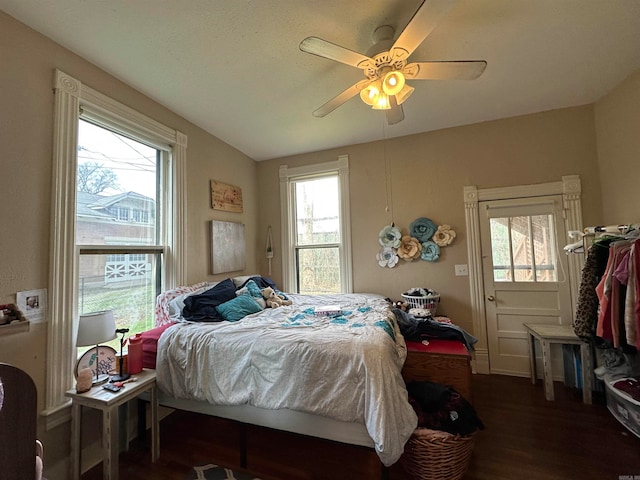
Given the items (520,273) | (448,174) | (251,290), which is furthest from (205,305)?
(520,273)

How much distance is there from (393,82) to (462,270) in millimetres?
2271

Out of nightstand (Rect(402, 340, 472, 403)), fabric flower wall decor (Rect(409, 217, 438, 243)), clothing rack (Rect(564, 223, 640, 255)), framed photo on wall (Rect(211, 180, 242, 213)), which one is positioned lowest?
nightstand (Rect(402, 340, 472, 403))

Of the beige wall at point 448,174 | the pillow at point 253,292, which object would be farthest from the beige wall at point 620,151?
the pillow at point 253,292

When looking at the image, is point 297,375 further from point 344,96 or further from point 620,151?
point 620,151

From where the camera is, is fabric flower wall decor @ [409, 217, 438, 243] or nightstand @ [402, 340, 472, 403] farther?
fabric flower wall decor @ [409, 217, 438, 243]

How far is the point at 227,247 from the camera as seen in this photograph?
3.26 m

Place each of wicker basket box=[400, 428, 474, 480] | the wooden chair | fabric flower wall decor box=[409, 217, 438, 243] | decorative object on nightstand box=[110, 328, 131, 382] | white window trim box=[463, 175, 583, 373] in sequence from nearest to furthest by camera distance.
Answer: the wooden chair, wicker basket box=[400, 428, 474, 480], decorative object on nightstand box=[110, 328, 131, 382], white window trim box=[463, 175, 583, 373], fabric flower wall decor box=[409, 217, 438, 243]

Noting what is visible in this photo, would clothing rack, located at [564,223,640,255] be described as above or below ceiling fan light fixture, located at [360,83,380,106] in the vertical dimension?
below

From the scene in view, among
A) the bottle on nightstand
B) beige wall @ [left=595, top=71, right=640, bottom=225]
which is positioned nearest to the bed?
the bottle on nightstand

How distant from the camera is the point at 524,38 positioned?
5.99 feet

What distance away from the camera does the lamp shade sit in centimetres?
→ 158

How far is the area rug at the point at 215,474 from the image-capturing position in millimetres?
1637

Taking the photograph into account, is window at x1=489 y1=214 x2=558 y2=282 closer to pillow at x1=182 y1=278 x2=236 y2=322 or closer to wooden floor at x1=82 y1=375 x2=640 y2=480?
wooden floor at x1=82 y1=375 x2=640 y2=480

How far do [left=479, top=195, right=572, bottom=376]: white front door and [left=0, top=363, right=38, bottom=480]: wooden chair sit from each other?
11.5 ft
